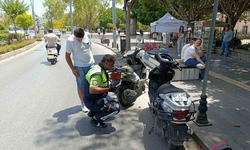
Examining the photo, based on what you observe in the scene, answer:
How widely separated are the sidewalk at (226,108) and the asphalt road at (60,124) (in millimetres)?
468

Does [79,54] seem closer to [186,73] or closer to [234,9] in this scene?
[186,73]

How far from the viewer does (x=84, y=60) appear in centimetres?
440

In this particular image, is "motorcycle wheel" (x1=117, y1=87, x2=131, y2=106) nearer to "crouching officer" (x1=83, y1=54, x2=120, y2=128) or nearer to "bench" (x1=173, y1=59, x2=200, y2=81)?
"crouching officer" (x1=83, y1=54, x2=120, y2=128)

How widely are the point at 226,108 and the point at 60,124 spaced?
12.4 ft

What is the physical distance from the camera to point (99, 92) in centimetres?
338

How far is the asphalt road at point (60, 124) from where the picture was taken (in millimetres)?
3314

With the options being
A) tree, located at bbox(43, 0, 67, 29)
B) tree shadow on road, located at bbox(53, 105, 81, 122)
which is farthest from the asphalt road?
tree, located at bbox(43, 0, 67, 29)

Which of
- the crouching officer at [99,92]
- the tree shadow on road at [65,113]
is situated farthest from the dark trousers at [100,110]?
the tree shadow on road at [65,113]

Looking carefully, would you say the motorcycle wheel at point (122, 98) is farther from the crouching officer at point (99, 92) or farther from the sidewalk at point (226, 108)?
the sidewalk at point (226, 108)

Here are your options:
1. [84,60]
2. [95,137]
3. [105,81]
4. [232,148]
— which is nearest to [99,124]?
[95,137]

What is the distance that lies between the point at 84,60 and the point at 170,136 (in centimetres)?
253

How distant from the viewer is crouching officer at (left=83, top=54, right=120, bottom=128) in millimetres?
3348

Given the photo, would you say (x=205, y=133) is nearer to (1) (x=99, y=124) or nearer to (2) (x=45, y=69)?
(1) (x=99, y=124)

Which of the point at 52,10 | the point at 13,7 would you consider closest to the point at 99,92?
the point at 13,7
